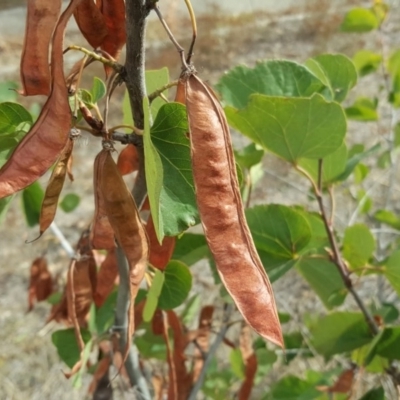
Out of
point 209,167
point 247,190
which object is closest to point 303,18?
point 247,190

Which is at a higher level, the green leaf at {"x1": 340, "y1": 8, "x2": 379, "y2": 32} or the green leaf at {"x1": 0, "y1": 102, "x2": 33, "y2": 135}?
the green leaf at {"x1": 340, "y1": 8, "x2": 379, "y2": 32}

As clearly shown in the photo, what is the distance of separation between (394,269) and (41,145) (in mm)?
429

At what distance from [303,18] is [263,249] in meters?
4.77

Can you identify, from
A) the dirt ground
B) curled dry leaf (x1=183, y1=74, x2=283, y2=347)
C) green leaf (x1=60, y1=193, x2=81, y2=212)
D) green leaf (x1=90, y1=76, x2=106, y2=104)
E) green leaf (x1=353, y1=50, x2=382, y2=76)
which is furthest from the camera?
the dirt ground

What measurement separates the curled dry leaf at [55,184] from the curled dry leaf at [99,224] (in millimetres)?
22

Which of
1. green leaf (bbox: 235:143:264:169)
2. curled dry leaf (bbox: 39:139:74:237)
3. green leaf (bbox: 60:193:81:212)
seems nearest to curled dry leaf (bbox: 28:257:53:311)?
green leaf (bbox: 60:193:81:212)

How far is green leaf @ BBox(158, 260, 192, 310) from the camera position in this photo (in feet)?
1.85

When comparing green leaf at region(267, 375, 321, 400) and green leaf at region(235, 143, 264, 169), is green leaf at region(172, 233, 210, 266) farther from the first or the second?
green leaf at region(267, 375, 321, 400)

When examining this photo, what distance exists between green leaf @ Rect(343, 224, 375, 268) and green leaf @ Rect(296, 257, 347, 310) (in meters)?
0.03

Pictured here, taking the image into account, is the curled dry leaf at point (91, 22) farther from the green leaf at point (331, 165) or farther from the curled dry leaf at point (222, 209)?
the green leaf at point (331, 165)

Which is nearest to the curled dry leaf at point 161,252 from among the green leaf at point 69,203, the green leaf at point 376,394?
the green leaf at point 376,394

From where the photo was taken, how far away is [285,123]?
0.51 meters

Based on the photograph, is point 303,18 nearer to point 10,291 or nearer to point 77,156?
point 77,156

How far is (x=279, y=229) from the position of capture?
1.95 ft
